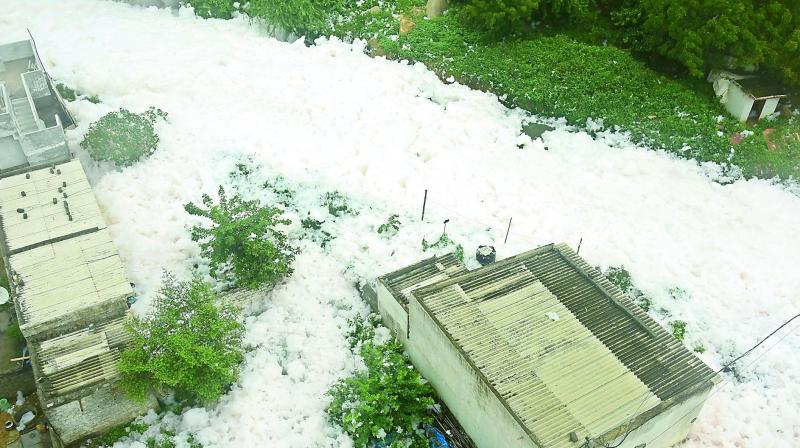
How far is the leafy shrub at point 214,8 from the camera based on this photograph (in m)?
29.6

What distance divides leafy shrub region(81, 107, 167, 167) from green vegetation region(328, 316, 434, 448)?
1173 centimetres

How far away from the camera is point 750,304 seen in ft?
60.8

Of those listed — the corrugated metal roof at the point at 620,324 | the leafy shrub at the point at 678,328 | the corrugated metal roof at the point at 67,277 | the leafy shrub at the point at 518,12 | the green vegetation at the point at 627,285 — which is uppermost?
the leafy shrub at the point at 518,12

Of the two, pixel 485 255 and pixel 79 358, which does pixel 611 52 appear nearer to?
pixel 485 255

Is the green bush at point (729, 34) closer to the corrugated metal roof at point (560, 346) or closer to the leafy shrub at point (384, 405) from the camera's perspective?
the corrugated metal roof at point (560, 346)

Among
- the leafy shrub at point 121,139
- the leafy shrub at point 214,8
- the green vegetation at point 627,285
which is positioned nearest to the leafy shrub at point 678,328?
the green vegetation at point 627,285

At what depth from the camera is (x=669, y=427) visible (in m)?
14.1

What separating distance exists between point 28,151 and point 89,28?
12.5 m

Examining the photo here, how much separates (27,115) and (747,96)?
85.8 ft

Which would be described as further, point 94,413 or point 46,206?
point 46,206

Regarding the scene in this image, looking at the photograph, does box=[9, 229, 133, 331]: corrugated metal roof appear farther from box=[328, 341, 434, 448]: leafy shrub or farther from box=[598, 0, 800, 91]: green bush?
box=[598, 0, 800, 91]: green bush

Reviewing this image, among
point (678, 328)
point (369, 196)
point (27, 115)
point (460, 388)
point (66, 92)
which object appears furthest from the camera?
point (66, 92)

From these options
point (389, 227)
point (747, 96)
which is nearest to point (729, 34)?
point (747, 96)

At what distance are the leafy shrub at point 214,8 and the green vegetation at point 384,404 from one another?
2062cm
